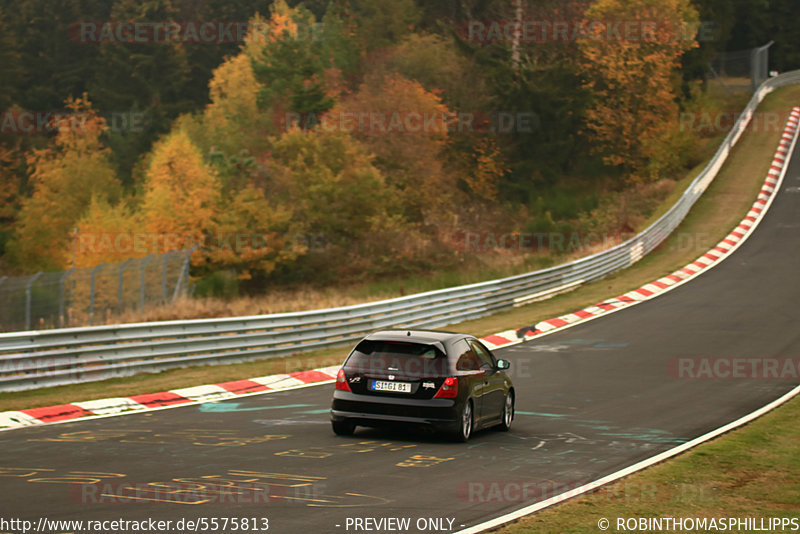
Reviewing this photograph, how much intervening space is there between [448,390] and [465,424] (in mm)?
564

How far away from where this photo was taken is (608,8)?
61375 mm

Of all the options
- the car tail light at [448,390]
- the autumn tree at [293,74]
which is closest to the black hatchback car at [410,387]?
the car tail light at [448,390]

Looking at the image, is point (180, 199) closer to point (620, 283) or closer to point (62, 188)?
point (62, 188)

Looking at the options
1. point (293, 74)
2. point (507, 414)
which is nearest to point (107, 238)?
point (293, 74)

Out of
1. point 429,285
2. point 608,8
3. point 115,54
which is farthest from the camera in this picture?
point 115,54

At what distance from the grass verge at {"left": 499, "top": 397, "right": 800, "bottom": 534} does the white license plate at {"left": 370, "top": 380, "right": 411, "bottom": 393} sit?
3.04m

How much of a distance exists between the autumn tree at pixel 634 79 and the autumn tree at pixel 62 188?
117ft

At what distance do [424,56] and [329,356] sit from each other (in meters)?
46.4

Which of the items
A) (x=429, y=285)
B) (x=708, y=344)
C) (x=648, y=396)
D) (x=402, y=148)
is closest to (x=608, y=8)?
(x=402, y=148)

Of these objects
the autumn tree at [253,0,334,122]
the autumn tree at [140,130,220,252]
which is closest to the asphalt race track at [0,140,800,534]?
the autumn tree at [140,130,220,252]

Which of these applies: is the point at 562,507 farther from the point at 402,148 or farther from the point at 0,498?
the point at 402,148

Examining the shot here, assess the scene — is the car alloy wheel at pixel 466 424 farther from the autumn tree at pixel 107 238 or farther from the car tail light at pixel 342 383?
the autumn tree at pixel 107 238

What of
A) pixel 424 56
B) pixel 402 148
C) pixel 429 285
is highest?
pixel 424 56

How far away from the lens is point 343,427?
460 inches
